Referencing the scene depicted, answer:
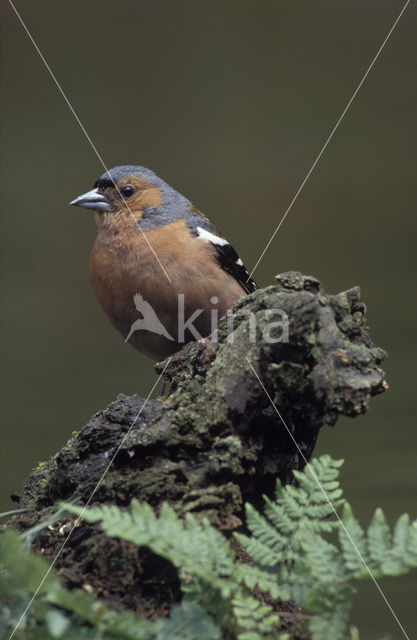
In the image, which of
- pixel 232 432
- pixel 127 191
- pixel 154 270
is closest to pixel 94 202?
pixel 127 191

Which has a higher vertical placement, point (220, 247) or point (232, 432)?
point (220, 247)

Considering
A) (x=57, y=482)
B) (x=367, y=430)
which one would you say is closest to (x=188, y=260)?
(x=57, y=482)

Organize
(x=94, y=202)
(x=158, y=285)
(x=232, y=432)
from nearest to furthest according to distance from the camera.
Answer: (x=232, y=432) → (x=158, y=285) → (x=94, y=202)

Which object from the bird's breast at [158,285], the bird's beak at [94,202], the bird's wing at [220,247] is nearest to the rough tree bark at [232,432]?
the bird's breast at [158,285]

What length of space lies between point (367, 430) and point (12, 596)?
8.96 feet

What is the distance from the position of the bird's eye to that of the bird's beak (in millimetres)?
66

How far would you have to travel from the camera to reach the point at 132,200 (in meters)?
2.69

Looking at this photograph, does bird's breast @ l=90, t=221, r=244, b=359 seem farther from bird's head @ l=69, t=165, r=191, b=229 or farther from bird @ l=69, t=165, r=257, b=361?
bird's head @ l=69, t=165, r=191, b=229

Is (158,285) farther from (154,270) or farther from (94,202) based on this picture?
(94,202)

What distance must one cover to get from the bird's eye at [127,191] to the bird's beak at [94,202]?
7cm

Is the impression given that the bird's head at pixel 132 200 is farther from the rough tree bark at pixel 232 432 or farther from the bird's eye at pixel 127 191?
the rough tree bark at pixel 232 432

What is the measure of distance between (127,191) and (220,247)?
39cm

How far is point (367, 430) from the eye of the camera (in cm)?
342

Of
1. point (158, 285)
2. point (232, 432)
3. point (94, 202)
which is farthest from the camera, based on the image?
point (94, 202)
